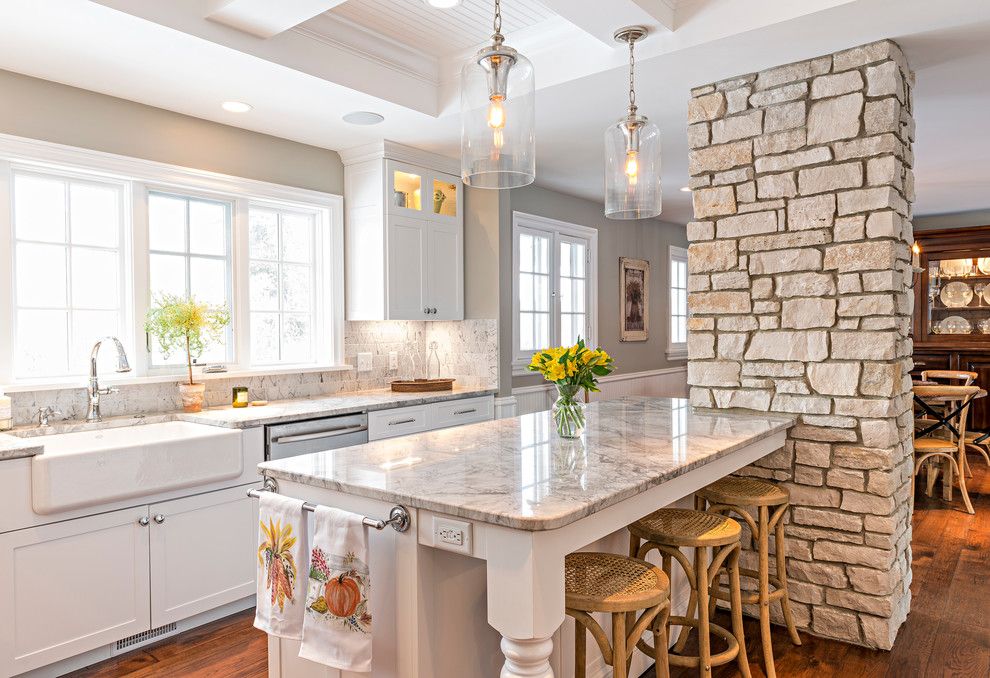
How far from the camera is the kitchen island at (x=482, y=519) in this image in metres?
1.49

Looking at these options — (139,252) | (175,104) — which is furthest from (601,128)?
(139,252)

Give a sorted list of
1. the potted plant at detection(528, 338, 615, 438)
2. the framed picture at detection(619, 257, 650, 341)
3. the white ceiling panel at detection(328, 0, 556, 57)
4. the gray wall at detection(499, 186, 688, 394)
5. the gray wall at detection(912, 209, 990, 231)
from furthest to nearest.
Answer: the gray wall at detection(912, 209, 990, 231) → the framed picture at detection(619, 257, 650, 341) → the gray wall at detection(499, 186, 688, 394) → the white ceiling panel at detection(328, 0, 556, 57) → the potted plant at detection(528, 338, 615, 438)

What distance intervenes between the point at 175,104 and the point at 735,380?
10.5 feet

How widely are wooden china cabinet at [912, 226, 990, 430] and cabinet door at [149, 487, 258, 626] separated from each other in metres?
6.67

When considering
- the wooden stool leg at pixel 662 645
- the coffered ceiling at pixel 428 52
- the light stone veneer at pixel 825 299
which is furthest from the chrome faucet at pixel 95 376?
the light stone veneer at pixel 825 299

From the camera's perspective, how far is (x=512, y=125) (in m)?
1.91

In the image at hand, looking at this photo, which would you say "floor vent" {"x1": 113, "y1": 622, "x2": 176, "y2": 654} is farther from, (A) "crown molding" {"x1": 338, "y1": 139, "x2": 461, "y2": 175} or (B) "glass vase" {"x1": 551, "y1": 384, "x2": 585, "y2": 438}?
(A) "crown molding" {"x1": 338, "y1": 139, "x2": 461, "y2": 175}

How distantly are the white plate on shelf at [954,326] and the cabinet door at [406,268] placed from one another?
5.93 meters

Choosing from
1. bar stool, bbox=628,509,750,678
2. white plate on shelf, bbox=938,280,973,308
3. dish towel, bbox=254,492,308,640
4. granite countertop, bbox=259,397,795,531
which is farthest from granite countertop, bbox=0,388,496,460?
white plate on shelf, bbox=938,280,973,308

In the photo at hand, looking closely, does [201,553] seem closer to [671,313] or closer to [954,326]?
[671,313]

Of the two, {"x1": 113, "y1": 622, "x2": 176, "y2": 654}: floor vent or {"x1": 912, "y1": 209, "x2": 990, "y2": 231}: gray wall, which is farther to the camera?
{"x1": 912, "y1": 209, "x2": 990, "y2": 231}: gray wall

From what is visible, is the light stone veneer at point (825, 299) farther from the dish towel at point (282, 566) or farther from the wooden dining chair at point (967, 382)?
the wooden dining chair at point (967, 382)

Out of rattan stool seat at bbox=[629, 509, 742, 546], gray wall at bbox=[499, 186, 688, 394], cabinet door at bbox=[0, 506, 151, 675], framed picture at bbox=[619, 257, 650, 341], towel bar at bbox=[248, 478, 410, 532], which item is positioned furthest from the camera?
framed picture at bbox=[619, 257, 650, 341]

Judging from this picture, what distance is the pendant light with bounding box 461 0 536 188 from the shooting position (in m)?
1.85
